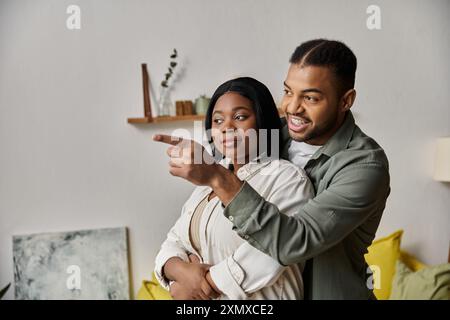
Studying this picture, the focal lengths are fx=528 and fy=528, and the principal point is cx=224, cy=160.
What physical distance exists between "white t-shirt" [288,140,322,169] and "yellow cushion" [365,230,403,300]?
1.11m

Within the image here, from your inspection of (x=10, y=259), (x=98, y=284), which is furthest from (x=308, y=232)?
(x=10, y=259)

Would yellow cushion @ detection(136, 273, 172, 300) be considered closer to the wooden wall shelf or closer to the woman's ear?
the wooden wall shelf

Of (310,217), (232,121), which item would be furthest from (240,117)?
(310,217)

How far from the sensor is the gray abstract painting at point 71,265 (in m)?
1.63

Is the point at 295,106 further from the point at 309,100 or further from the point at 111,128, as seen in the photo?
the point at 111,128

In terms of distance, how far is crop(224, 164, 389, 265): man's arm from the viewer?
415 mm

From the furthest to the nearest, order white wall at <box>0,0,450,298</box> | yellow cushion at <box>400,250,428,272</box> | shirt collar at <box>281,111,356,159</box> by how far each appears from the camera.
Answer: yellow cushion at <box>400,250,428,272</box>
white wall at <box>0,0,450,298</box>
shirt collar at <box>281,111,356,159</box>

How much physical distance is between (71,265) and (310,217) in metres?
1.37

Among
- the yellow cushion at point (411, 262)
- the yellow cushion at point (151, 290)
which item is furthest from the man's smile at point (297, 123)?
the yellow cushion at point (411, 262)

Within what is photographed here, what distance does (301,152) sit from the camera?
0.53 metres

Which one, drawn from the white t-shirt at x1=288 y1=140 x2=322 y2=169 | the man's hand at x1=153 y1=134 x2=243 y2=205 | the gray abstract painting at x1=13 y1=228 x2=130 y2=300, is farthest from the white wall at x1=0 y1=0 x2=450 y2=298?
the man's hand at x1=153 y1=134 x2=243 y2=205

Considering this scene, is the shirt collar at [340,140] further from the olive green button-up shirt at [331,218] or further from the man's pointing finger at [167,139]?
the man's pointing finger at [167,139]

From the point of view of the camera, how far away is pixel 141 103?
5.27 feet
